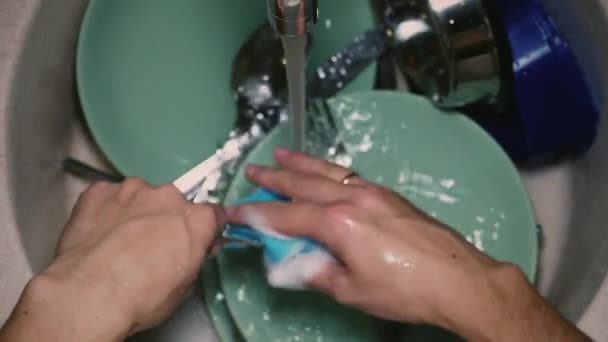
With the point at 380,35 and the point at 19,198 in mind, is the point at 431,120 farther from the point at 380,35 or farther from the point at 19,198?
the point at 19,198

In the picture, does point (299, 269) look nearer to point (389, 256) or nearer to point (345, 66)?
point (389, 256)

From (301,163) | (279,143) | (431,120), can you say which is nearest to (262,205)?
(301,163)

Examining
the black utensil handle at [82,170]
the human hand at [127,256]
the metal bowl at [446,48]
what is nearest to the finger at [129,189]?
the human hand at [127,256]

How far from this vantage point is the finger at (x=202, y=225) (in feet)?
2.09

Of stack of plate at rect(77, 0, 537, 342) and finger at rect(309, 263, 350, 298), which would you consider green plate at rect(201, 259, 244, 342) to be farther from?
finger at rect(309, 263, 350, 298)

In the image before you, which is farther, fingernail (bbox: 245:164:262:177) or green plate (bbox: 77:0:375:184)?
green plate (bbox: 77:0:375:184)

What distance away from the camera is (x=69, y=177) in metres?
0.92

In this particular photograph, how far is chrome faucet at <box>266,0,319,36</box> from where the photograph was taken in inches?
21.9

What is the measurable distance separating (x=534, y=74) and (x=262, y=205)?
0.38 meters

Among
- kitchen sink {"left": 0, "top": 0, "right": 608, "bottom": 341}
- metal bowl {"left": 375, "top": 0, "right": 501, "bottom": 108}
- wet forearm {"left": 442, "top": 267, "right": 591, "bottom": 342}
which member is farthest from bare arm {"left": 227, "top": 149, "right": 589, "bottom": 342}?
metal bowl {"left": 375, "top": 0, "right": 501, "bottom": 108}

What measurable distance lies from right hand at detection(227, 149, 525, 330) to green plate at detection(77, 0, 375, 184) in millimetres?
283

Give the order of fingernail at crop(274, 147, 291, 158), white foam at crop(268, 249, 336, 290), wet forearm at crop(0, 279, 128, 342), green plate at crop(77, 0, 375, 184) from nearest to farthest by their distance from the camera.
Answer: wet forearm at crop(0, 279, 128, 342), white foam at crop(268, 249, 336, 290), fingernail at crop(274, 147, 291, 158), green plate at crop(77, 0, 375, 184)

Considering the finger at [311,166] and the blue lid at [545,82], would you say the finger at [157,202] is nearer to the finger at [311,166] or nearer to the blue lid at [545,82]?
the finger at [311,166]

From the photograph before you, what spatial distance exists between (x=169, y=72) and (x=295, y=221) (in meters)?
0.36
